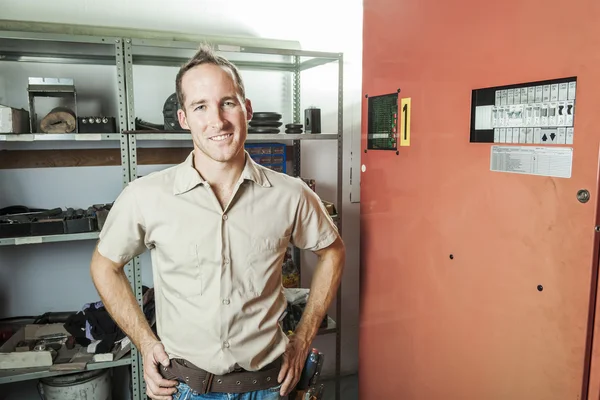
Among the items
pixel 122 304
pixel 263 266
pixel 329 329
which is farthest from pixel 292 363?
pixel 329 329

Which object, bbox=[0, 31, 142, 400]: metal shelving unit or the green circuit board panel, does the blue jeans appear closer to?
bbox=[0, 31, 142, 400]: metal shelving unit

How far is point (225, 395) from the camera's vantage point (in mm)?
1443

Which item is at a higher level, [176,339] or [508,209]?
[508,209]

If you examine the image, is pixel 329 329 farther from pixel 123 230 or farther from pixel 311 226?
pixel 123 230

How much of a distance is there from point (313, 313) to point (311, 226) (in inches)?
12.0

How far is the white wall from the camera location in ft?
8.37

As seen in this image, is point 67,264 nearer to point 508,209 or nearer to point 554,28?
point 508,209

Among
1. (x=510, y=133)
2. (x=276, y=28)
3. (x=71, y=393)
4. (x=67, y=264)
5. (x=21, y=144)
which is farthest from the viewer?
(x=276, y=28)

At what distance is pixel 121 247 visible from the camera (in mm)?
1521

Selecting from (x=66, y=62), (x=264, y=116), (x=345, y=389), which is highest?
(x=66, y=62)

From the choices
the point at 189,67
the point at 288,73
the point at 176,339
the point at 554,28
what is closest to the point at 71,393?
the point at 176,339

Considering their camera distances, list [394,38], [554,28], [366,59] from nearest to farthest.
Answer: [554,28], [394,38], [366,59]

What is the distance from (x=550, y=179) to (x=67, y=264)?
244cm

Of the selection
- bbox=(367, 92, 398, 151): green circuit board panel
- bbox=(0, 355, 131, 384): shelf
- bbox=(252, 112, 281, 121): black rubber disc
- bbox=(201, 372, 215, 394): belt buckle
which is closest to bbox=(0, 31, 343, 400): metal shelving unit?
bbox=(0, 355, 131, 384): shelf
